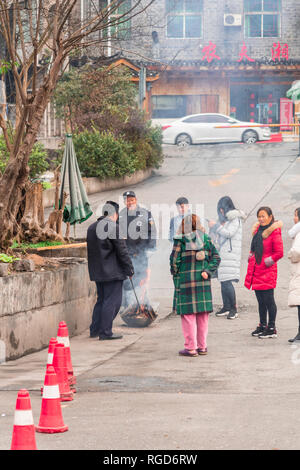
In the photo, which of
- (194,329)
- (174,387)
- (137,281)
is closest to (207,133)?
(137,281)

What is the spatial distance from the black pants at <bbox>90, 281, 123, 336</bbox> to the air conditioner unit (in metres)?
34.2

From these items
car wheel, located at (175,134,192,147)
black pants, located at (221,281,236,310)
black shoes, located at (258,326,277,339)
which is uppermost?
car wheel, located at (175,134,192,147)

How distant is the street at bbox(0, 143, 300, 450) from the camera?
19.6 ft

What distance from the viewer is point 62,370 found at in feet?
24.0

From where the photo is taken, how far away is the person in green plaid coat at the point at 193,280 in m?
9.47

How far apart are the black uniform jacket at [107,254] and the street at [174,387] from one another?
2.60 ft

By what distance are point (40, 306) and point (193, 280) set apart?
6.15 feet

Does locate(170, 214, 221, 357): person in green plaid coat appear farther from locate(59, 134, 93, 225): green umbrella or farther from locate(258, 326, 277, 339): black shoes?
locate(59, 134, 93, 225): green umbrella

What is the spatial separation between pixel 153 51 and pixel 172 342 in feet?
94.4

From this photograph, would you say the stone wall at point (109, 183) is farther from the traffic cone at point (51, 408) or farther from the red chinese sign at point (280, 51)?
the red chinese sign at point (280, 51)

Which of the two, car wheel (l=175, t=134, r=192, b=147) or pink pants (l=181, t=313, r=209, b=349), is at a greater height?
car wheel (l=175, t=134, r=192, b=147)

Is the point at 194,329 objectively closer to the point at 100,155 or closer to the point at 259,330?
the point at 259,330

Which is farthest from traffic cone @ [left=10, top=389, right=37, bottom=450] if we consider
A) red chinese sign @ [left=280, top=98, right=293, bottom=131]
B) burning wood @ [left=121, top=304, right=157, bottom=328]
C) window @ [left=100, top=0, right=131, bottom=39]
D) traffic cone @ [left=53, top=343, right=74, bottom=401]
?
red chinese sign @ [left=280, top=98, right=293, bottom=131]

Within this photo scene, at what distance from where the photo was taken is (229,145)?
1378 inches
